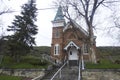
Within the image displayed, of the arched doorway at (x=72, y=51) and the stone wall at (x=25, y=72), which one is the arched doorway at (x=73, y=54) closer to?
the arched doorway at (x=72, y=51)

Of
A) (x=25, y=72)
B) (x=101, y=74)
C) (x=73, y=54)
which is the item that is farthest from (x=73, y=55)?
(x=101, y=74)

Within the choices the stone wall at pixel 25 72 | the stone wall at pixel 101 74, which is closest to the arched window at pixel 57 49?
the stone wall at pixel 25 72

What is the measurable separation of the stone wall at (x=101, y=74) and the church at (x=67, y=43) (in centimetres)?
1171

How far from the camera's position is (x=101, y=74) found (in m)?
24.5

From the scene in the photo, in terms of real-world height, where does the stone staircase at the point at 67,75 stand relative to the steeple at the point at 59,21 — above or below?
below

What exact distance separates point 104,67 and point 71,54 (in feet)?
41.5

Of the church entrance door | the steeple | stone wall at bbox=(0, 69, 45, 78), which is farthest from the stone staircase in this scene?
the steeple

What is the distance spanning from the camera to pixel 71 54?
3759 centimetres

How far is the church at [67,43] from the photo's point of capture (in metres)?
36.9

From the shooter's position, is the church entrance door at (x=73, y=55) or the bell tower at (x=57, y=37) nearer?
the church entrance door at (x=73, y=55)

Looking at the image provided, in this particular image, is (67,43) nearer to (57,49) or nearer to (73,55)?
(57,49)

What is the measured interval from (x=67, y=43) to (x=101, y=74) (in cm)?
1399

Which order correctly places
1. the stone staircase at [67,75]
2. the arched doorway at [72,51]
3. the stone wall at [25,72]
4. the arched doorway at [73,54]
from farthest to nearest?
the arched doorway at [73,54], the arched doorway at [72,51], the stone wall at [25,72], the stone staircase at [67,75]

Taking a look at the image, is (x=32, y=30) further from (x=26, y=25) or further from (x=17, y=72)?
(x=17, y=72)
